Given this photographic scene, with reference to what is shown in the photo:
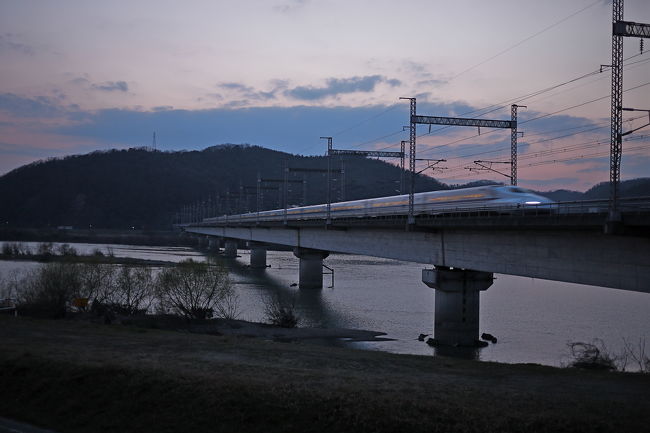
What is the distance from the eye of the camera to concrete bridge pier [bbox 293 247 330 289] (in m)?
67.9

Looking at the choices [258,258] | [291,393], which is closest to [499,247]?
[291,393]

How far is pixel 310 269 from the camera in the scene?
224ft

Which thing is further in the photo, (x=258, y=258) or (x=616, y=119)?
(x=258, y=258)

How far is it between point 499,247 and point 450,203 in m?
12.9

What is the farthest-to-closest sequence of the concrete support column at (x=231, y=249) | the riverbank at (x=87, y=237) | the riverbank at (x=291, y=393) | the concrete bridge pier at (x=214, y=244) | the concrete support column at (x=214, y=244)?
1. the riverbank at (x=87, y=237)
2. the concrete support column at (x=214, y=244)
3. the concrete bridge pier at (x=214, y=244)
4. the concrete support column at (x=231, y=249)
5. the riverbank at (x=291, y=393)

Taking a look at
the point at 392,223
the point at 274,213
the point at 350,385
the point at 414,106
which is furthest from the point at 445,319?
the point at 274,213

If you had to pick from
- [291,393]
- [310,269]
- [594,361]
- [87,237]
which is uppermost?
[87,237]

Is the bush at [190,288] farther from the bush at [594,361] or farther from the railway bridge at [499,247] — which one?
the bush at [594,361]

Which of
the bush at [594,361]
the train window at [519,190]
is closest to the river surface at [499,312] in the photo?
the bush at [594,361]

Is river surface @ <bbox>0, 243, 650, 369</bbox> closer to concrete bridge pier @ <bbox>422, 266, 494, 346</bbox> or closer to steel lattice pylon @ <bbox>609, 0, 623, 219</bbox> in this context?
concrete bridge pier @ <bbox>422, 266, 494, 346</bbox>

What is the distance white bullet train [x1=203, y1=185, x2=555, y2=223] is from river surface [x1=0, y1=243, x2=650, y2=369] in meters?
7.51

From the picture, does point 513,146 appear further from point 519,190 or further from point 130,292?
point 130,292

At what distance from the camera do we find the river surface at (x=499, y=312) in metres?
34.2

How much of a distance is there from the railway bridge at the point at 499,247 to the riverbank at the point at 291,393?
4.59m
